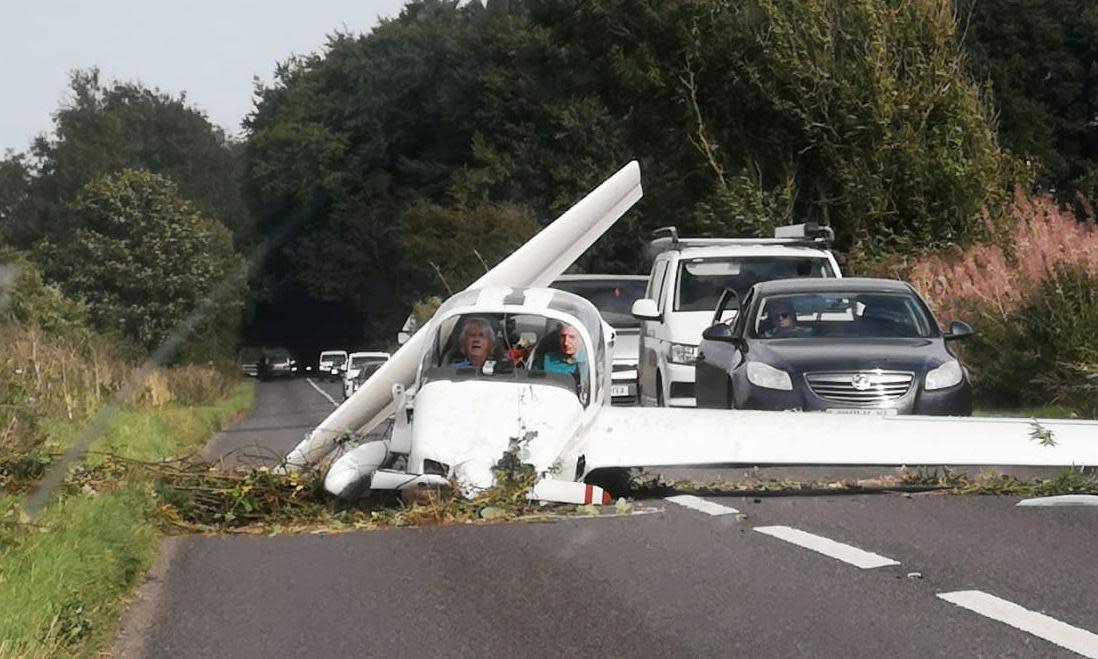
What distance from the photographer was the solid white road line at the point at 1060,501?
40.5 ft

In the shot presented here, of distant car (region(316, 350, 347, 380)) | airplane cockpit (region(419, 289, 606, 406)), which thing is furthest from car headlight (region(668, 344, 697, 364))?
distant car (region(316, 350, 347, 380))

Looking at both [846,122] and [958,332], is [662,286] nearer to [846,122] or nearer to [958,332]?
[958,332]

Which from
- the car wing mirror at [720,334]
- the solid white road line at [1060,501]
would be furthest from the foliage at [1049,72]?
the solid white road line at [1060,501]

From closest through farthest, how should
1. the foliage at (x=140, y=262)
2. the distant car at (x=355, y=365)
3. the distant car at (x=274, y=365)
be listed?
the distant car at (x=355, y=365)
the foliage at (x=140, y=262)
the distant car at (x=274, y=365)

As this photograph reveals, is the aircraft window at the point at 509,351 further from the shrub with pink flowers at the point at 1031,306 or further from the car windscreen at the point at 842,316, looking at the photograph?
the shrub with pink flowers at the point at 1031,306

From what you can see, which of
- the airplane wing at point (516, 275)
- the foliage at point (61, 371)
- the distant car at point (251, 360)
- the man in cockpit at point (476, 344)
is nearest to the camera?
the man in cockpit at point (476, 344)

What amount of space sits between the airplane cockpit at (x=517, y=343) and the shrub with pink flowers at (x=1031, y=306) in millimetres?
6851

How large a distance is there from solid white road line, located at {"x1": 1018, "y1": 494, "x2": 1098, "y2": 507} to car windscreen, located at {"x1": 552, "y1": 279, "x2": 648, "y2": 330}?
11.9 metres

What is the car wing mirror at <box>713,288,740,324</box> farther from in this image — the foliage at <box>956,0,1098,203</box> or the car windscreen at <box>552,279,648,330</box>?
the foliage at <box>956,0,1098,203</box>

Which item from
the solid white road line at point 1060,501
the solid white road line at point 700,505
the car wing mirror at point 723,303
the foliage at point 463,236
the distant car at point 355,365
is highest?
the foliage at point 463,236

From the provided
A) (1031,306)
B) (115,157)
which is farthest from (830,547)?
(115,157)

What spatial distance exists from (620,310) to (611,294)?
346mm

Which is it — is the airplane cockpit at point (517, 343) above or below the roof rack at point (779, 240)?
below

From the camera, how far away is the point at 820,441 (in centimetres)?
1310
